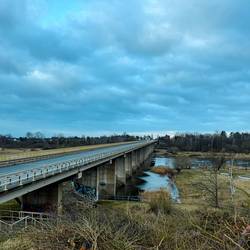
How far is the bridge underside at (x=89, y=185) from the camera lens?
36625 mm

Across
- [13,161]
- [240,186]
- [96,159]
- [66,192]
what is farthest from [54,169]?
[240,186]

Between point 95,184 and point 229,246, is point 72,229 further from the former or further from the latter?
point 95,184

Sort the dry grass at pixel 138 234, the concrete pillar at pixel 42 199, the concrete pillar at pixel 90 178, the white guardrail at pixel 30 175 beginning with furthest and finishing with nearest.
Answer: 1. the concrete pillar at pixel 90 178
2. the concrete pillar at pixel 42 199
3. the white guardrail at pixel 30 175
4. the dry grass at pixel 138 234

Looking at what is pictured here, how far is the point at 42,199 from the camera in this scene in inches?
1462

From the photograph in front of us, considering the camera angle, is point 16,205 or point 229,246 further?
point 16,205

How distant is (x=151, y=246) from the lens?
738 centimetres

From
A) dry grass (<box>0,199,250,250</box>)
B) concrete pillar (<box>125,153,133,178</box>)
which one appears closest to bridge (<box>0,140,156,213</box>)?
dry grass (<box>0,199,250,250</box>)

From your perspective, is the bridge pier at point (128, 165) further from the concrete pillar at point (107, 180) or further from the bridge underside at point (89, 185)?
the concrete pillar at point (107, 180)

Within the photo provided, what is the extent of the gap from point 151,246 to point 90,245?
1.26 m

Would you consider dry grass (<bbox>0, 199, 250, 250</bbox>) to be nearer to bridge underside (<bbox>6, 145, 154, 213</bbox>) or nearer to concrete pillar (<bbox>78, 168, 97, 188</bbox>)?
bridge underside (<bbox>6, 145, 154, 213</bbox>)

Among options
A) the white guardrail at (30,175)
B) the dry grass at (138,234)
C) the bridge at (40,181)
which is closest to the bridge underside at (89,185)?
the bridge at (40,181)

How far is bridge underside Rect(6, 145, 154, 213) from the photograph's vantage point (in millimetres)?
36625

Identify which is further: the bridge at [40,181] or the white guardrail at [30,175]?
the bridge at [40,181]

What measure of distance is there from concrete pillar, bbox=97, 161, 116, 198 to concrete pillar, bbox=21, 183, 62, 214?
31219 mm
